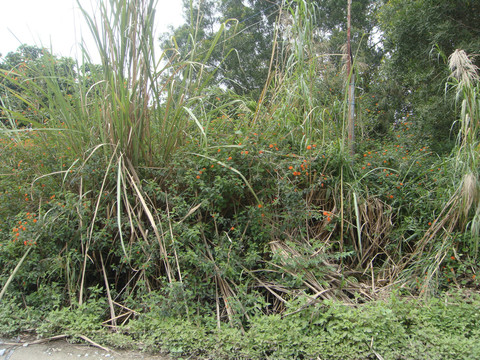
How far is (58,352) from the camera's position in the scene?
2.31 metres

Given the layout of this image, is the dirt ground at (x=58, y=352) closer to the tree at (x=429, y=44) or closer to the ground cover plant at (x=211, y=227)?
the ground cover plant at (x=211, y=227)

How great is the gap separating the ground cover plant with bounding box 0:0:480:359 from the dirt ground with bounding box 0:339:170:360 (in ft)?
0.27

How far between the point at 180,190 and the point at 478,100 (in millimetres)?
2824

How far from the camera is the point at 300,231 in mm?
3324

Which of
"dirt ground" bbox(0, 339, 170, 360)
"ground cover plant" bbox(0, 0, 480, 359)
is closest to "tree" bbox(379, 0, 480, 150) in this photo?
"ground cover plant" bbox(0, 0, 480, 359)

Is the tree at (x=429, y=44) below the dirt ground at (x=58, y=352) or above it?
above

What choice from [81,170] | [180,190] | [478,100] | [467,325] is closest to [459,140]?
[478,100]

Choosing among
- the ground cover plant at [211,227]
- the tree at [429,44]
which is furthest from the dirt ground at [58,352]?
the tree at [429,44]

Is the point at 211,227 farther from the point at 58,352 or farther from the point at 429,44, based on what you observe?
the point at 429,44

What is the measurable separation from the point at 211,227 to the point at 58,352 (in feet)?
4.88

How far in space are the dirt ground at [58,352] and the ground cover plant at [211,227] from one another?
82 mm

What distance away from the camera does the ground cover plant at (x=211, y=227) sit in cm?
246

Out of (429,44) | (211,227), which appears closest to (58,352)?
(211,227)

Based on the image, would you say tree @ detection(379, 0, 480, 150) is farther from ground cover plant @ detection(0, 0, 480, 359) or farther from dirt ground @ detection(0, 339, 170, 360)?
dirt ground @ detection(0, 339, 170, 360)
